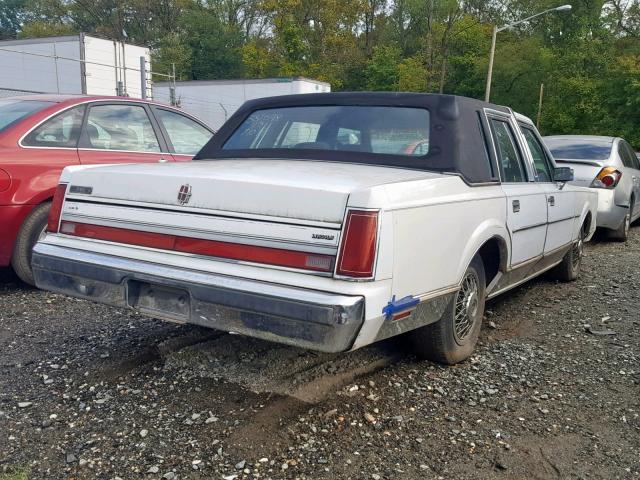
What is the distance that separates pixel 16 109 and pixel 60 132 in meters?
0.54

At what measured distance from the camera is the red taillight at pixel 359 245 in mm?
2602

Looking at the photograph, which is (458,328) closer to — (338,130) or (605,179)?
(338,130)

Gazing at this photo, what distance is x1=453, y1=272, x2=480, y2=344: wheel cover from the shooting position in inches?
143

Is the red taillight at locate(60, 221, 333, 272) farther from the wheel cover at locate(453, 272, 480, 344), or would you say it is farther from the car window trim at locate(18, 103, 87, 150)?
the car window trim at locate(18, 103, 87, 150)

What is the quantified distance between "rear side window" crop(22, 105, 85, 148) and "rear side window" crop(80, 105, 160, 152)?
0.09 m

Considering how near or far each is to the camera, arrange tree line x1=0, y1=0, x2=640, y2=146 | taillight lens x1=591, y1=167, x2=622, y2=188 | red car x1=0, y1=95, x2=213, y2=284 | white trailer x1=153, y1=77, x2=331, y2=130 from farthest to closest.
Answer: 1. tree line x1=0, y1=0, x2=640, y2=146
2. white trailer x1=153, y1=77, x2=331, y2=130
3. taillight lens x1=591, y1=167, x2=622, y2=188
4. red car x1=0, y1=95, x2=213, y2=284

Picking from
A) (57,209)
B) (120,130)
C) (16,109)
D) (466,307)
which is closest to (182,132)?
(120,130)

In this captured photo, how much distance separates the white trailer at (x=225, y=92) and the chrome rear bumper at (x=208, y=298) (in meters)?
22.4

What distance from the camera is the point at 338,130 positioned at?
13.2ft

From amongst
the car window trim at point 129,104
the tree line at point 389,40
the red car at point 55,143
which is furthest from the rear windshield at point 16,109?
the tree line at point 389,40

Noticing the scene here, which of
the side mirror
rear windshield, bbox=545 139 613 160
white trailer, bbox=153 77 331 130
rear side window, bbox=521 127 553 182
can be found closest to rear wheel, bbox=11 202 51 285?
rear side window, bbox=521 127 553 182

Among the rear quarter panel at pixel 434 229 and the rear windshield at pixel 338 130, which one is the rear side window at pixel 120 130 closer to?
the rear windshield at pixel 338 130

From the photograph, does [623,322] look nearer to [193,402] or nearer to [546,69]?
[193,402]

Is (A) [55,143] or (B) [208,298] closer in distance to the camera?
(B) [208,298]
